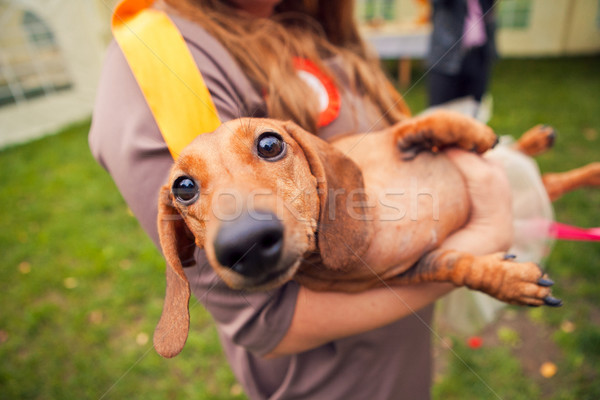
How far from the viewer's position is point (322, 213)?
4.00ft

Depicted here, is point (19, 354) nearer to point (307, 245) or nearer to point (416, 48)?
point (307, 245)

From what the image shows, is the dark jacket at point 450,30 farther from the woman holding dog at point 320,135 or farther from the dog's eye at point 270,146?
the dog's eye at point 270,146

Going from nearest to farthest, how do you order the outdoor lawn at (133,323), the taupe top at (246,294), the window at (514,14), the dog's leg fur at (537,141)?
the taupe top at (246,294) → the dog's leg fur at (537,141) → the outdoor lawn at (133,323) → the window at (514,14)

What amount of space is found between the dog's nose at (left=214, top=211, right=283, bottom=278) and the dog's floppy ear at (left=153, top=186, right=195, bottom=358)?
300 mm

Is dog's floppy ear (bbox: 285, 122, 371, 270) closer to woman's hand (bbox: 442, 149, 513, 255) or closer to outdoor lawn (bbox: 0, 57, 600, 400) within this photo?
woman's hand (bbox: 442, 149, 513, 255)

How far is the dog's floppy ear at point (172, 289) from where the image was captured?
111cm

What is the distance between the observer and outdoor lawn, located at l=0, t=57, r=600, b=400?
10.5 feet

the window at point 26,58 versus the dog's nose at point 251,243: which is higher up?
the dog's nose at point 251,243

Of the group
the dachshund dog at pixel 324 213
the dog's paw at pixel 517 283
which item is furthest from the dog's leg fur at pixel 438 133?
the dog's paw at pixel 517 283

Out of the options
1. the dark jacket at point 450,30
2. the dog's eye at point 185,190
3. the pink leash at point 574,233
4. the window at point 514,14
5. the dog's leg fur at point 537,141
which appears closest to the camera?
the dog's eye at point 185,190

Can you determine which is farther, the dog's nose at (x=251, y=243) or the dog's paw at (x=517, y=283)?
the dog's paw at (x=517, y=283)

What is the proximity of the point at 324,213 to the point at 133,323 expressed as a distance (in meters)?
3.47

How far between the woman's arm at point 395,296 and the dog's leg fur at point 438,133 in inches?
3.8

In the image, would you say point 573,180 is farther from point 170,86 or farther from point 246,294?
point 170,86
